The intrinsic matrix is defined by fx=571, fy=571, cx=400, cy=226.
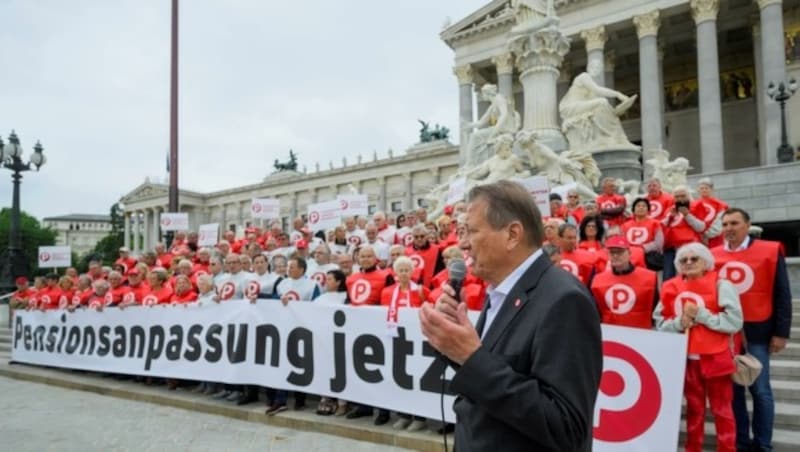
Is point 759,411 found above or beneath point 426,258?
beneath

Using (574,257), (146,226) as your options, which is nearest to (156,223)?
(146,226)

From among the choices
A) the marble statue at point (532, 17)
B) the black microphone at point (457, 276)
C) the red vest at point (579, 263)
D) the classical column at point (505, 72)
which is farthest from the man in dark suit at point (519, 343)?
the classical column at point (505, 72)

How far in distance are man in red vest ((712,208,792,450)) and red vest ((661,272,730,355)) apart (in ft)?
1.76

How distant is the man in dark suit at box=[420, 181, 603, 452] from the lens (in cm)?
164

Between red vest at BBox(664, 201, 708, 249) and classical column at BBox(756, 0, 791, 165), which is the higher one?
classical column at BBox(756, 0, 791, 165)

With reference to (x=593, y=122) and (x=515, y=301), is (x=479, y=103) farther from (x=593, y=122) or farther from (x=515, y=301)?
(x=515, y=301)

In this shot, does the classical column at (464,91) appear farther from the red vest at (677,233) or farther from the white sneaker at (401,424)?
the white sneaker at (401,424)

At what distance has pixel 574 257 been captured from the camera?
623 cm

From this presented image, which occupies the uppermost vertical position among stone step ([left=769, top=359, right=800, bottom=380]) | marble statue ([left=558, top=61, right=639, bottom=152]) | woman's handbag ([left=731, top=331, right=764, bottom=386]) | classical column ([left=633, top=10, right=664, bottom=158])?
classical column ([left=633, top=10, right=664, bottom=158])

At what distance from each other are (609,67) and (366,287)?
3839 cm

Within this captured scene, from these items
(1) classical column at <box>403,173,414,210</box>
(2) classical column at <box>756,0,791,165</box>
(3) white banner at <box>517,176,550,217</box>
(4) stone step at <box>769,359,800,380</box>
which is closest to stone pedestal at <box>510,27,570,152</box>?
(3) white banner at <box>517,176,550,217</box>

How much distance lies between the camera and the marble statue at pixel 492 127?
1662cm

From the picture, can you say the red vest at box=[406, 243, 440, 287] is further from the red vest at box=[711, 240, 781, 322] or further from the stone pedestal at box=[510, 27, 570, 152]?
the stone pedestal at box=[510, 27, 570, 152]

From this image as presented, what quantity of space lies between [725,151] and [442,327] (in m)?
44.7
